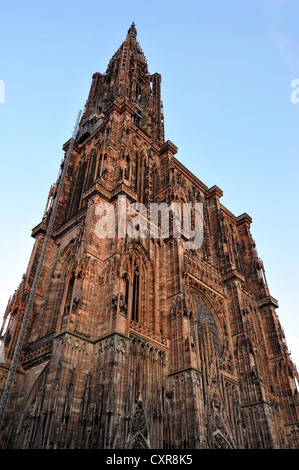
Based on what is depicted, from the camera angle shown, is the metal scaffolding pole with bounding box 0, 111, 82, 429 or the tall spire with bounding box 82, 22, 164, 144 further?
the tall spire with bounding box 82, 22, 164, 144

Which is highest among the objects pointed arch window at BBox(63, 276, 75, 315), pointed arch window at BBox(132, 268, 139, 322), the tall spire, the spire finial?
the spire finial

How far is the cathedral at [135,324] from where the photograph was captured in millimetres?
17688

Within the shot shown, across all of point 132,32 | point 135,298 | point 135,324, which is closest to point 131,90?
point 132,32

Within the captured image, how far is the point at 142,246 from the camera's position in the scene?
26.0m

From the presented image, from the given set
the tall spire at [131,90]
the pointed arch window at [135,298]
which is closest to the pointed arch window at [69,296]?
the pointed arch window at [135,298]

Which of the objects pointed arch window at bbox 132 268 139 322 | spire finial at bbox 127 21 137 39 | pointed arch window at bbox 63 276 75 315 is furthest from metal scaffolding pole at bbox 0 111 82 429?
spire finial at bbox 127 21 137 39

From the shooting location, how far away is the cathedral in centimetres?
1769

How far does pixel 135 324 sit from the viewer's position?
835 inches

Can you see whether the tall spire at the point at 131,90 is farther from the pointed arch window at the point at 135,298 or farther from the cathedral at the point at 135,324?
the pointed arch window at the point at 135,298

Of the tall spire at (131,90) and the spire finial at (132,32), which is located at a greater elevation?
the spire finial at (132,32)

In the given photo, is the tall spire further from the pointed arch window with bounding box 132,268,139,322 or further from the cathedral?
the pointed arch window with bounding box 132,268,139,322
